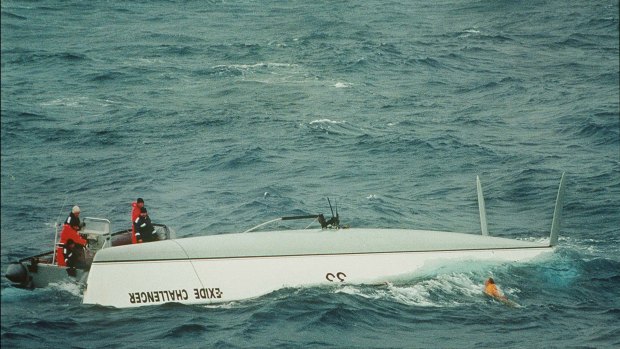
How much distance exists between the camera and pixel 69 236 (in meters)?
23.5

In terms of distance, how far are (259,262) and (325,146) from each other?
64.2ft

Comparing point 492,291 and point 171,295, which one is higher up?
point 171,295

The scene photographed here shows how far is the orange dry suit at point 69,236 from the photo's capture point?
23484 mm

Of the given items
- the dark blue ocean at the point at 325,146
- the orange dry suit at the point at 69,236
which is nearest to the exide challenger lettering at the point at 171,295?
the dark blue ocean at the point at 325,146

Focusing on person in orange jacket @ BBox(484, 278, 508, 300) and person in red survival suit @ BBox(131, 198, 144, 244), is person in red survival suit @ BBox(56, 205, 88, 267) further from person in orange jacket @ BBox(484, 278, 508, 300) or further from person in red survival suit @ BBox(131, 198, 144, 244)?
person in orange jacket @ BBox(484, 278, 508, 300)

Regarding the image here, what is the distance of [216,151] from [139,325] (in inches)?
809

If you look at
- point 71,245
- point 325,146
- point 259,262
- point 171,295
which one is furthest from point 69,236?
point 325,146

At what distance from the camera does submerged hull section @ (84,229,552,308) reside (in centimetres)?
2202

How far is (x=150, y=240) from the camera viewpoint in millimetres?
24234

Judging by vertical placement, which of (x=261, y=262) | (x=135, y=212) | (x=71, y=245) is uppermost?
(x=135, y=212)

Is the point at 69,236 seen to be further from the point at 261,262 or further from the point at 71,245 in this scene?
the point at 261,262

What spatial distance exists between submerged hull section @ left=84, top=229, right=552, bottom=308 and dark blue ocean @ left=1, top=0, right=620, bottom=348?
39 cm

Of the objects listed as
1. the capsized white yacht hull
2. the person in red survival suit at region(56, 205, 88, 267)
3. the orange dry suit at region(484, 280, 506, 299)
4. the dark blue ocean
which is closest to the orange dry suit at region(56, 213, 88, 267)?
the person in red survival suit at region(56, 205, 88, 267)

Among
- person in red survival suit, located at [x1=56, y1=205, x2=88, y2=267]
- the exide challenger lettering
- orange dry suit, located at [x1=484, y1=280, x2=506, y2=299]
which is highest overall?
person in red survival suit, located at [x1=56, y1=205, x2=88, y2=267]
